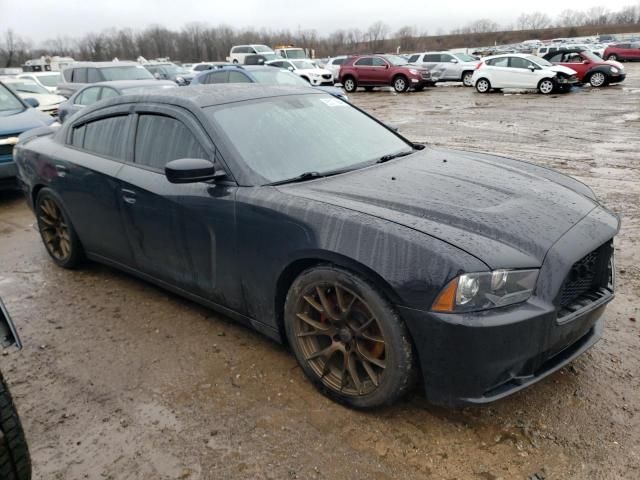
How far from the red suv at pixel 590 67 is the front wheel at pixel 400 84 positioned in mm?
5773

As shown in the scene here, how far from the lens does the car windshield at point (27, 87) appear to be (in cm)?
1549

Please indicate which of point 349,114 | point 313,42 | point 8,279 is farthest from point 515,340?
point 313,42

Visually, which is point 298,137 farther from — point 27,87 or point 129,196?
point 27,87

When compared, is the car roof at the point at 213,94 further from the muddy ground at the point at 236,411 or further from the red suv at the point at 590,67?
the red suv at the point at 590,67

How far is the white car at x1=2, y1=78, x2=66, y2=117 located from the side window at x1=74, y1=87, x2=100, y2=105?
2.29 m

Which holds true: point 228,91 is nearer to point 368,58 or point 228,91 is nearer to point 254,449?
point 254,449

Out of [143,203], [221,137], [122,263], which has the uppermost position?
[221,137]

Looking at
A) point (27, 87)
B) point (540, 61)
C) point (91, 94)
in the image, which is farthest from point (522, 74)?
point (27, 87)

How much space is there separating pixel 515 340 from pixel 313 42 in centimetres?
11295

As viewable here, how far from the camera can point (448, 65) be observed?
2594cm

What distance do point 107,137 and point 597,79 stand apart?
22563mm

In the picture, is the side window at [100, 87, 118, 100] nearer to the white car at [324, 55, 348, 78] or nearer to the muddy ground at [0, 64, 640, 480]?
the muddy ground at [0, 64, 640, 480]

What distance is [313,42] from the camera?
107438mm

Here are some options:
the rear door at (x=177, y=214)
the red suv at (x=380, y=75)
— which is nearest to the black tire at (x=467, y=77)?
the red suv at (x=380, y=75)
